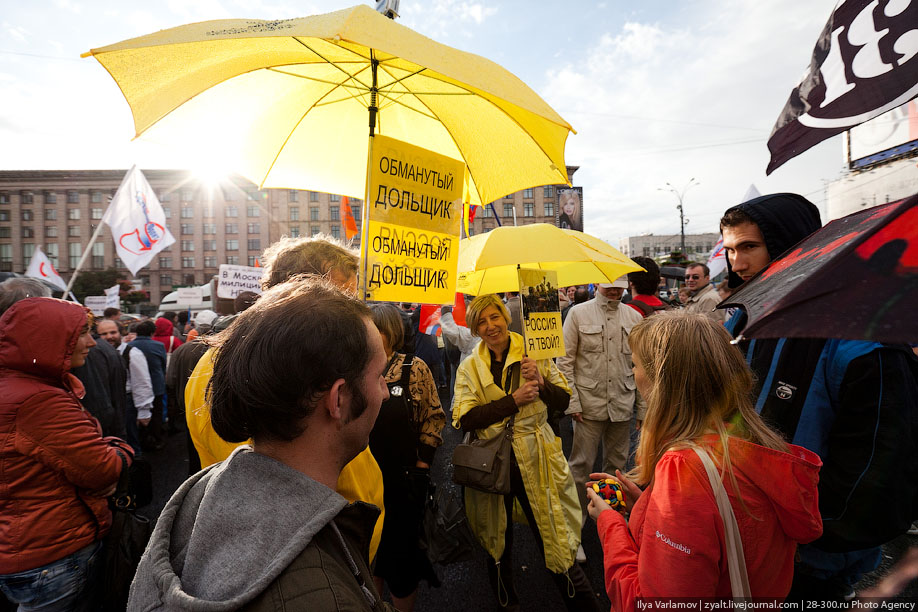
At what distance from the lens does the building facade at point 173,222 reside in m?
60.7

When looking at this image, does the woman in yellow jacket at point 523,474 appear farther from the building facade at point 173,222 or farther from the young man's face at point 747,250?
the building facade at point 173,222

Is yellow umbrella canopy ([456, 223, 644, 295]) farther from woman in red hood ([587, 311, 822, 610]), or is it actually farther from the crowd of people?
woman in red hood ([587, 311, 822, 610])

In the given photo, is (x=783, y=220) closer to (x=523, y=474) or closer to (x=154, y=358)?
(x=523, y=474)

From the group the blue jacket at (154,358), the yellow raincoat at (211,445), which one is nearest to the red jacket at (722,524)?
the yellow raincoat at (211,445)

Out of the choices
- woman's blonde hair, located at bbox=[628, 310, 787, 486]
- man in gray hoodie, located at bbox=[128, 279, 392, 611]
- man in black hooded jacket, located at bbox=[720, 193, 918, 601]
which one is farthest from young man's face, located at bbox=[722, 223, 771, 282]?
man in gray hoodie, located at bbox=[128, 279, 392, 611]

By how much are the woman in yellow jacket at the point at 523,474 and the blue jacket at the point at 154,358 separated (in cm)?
551

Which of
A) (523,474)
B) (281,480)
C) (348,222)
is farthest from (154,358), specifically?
(281,480)

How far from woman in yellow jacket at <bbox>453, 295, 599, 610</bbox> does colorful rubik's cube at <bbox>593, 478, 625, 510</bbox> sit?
1091mm

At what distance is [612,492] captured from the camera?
1817mm

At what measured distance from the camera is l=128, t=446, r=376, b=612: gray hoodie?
80cm

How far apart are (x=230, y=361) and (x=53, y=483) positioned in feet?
5.22

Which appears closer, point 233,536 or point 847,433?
point 233,536

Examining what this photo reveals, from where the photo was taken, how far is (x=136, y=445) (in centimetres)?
582

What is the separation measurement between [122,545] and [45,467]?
513 millimetres
